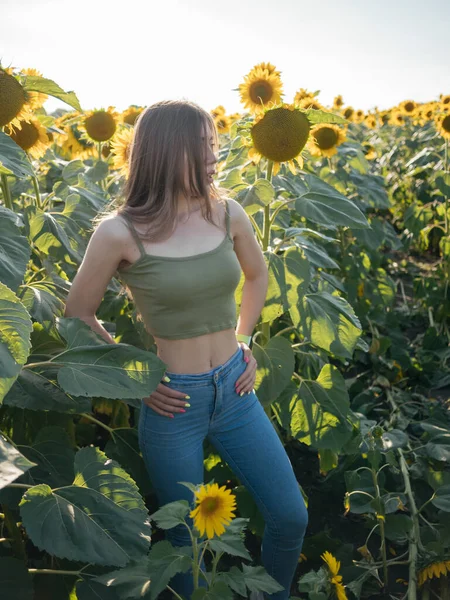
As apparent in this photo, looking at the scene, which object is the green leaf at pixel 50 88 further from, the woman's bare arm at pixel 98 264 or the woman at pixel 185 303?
the woman's bare arm at pixel 98 264

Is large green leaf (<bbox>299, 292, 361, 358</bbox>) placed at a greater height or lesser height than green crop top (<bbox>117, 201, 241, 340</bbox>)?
Answer: lesser

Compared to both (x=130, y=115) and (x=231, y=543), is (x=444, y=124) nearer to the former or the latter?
(x=130, y=115)

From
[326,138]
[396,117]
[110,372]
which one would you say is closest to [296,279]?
[110,372]

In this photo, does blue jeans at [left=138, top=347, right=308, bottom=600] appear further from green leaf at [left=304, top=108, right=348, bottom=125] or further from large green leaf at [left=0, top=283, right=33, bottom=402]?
green leaf at [left=304, top=108, right=348, bottom=125]

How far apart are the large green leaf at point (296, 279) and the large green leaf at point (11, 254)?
91cm

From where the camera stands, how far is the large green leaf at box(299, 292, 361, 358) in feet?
7.05

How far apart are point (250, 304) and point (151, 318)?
39 cm

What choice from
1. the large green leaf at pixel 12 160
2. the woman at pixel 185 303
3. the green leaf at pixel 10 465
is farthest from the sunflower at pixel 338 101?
the green leaf at pixel 10 465

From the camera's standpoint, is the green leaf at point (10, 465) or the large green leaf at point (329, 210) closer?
the green leaf at point (10, 465)

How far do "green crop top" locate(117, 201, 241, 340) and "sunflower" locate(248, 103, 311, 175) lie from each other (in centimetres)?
46

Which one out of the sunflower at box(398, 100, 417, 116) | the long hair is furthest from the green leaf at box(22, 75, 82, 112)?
the sunflower at box(398, 100, 417, 116)

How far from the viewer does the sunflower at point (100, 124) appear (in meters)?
3.22

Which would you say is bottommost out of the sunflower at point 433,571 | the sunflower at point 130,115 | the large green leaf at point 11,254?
the sunflower at point 433,571

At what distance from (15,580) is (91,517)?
31 cm
